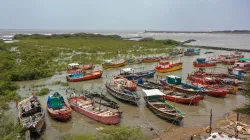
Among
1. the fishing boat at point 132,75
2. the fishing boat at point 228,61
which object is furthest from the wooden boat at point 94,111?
the fishing boat at point 228,61

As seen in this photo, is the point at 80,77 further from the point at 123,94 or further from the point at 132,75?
the point at 123,94

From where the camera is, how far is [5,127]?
33.0 feet

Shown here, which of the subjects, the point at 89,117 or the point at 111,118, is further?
the point at 89,117

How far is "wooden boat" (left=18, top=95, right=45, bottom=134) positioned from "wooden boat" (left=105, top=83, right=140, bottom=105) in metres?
6.96

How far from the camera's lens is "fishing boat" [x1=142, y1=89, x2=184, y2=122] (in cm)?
1476

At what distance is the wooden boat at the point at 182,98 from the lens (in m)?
18.2

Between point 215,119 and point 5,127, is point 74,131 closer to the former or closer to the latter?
point 5,127

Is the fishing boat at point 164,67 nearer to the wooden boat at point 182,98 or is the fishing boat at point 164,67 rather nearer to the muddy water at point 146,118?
the muddy water at point 146,118

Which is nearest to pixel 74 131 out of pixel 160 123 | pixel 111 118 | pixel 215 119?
pixel 111 118

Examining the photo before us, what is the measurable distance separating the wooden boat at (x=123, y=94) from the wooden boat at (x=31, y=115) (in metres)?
6.96

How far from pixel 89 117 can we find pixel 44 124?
3145 millimetres

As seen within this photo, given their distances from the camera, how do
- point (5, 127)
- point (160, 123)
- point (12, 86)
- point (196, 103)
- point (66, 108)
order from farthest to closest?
point (12, 86) < point (196, 103) < point (66, 108) < point (160, 123) < point (5, 127)

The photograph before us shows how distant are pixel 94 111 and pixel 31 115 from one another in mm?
4441

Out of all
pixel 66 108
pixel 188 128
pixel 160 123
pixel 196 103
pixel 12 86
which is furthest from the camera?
pixel 12 86
